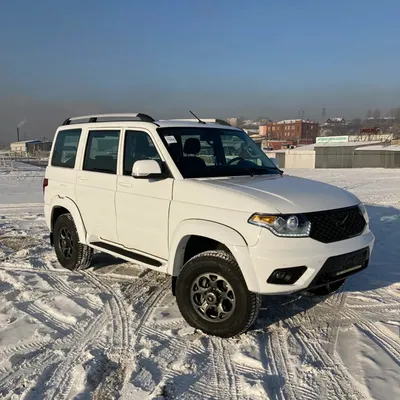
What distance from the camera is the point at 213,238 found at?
3871 millimetres

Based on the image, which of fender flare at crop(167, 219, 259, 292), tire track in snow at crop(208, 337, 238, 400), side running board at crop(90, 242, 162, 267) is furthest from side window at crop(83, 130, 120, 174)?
tire track in snow at crop(208, 337, 238, 400)

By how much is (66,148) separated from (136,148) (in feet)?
5.67

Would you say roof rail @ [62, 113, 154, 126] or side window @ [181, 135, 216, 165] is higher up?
roof rail @ [62, 113, 154, 126]

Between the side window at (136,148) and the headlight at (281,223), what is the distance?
161cm

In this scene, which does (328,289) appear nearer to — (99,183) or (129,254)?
(129,254)

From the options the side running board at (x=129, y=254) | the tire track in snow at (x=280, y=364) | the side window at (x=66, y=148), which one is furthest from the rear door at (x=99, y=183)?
the tire track in snow at (x=280, y=364)

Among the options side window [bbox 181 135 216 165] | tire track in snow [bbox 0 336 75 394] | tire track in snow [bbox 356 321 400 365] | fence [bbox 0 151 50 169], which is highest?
side window [bbox 181 135 216 165]

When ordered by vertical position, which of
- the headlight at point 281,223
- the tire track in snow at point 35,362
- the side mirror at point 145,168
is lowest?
the tire track in snow at point 35,362

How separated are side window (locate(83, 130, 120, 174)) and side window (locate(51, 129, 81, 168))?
1.10 ft

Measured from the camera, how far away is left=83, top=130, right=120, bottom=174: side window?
16.9 feet

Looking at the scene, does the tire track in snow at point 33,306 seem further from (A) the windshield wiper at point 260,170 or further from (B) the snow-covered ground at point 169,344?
(A) the windshield wiper at point 260,170

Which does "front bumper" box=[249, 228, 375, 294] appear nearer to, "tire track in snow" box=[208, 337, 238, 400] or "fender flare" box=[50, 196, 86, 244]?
"tire track in snow" box=[208, 337, 238, 400]

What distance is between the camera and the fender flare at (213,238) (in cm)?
367

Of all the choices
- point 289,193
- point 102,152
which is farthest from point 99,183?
point 289,193
